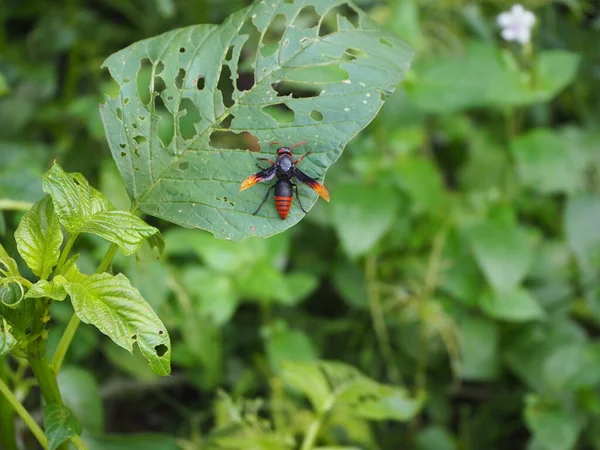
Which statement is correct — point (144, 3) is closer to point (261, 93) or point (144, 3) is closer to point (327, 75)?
point (327, 75)

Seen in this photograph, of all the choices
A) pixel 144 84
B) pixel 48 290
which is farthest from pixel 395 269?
pixel 48 290

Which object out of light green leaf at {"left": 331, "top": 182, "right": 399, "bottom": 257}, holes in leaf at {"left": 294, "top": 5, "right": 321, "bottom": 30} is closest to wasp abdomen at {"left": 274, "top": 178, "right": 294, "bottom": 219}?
light green leaf at {"left": 331, "top": 182, "right": 399, "bottom": 257}

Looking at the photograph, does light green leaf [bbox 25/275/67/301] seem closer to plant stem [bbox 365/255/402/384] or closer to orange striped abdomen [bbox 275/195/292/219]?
orange striped abdomen [bbox 275/195/292/219]

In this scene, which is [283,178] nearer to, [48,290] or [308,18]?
[48,290]

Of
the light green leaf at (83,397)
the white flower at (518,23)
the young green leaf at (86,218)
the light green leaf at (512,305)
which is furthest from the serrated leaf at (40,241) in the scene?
the white flower at (518,23)

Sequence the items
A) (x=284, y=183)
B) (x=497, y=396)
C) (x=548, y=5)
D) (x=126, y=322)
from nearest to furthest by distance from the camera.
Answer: (x=126, y=322) < (x=284, y=183) < (x=497, y=396) < (x=548, y=5)

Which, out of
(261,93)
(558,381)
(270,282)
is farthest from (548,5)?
(261,93)
